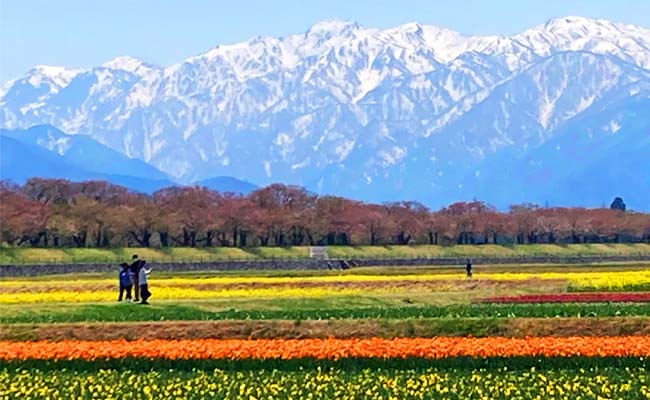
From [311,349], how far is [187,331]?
5.53m

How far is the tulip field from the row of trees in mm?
62535

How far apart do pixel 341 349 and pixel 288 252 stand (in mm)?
77862

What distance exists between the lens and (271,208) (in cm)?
11862

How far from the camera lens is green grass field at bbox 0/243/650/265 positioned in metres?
93.4

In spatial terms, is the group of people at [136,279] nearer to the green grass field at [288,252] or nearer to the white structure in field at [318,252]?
the green grass field at [288,252]

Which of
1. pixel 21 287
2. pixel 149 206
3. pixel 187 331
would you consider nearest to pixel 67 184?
pixel 149 206

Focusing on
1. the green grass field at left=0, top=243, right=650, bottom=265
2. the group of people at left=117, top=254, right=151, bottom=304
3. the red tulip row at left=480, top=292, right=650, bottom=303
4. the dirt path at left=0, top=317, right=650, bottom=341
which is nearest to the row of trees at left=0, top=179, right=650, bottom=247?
the green grass field at left=0, top=243, right=650, bottom=265

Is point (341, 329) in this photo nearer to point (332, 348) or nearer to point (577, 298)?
point (332, 348)

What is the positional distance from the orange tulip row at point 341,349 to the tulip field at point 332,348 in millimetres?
39

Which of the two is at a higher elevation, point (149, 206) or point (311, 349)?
point (149, 206)

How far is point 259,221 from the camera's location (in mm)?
109750

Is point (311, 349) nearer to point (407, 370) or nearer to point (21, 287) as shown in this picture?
point (407, 370)

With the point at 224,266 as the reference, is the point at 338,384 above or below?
below

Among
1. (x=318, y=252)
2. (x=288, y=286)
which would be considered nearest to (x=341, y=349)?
(x=288, y=286)
